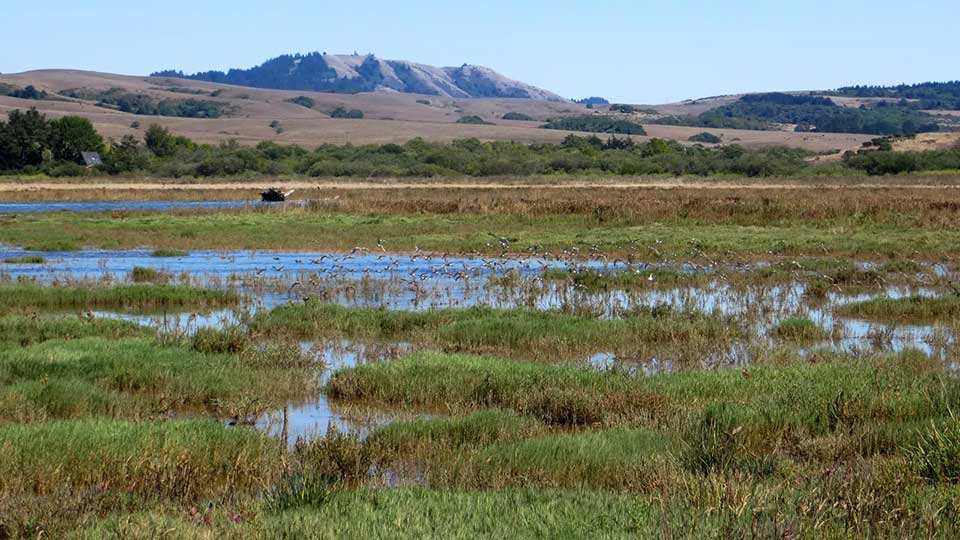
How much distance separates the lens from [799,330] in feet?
63.8

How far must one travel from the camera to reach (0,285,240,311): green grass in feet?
74.0

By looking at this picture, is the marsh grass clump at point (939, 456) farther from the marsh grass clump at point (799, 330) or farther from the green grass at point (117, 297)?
the green grass at point (117, 297)

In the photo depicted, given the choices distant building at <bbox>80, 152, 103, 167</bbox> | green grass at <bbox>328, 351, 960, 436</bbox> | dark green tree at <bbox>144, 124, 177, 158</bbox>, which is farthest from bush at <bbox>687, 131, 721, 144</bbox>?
green grass at <bbox>328, 351, 960, 436</bbox>

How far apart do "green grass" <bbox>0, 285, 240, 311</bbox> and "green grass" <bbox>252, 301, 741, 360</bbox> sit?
10.2 ft

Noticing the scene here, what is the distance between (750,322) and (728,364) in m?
3.98

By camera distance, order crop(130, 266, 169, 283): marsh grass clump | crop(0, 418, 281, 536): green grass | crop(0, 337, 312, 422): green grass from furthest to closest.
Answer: crop(130, 266, 169, 283): marsh grass clump, crop(0, 337, 312, 422): green grass, crop(0, 418, 281, 536): green grass

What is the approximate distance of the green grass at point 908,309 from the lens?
69.9ft

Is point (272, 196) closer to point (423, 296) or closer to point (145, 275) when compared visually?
point (145, 275)

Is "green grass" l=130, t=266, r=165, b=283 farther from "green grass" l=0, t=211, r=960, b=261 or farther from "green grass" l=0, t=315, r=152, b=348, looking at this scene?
"green grass" l=0, t=211, r=960, b=261

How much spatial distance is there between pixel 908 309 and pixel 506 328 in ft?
26.4

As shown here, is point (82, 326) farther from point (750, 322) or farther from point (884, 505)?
point (884, 505)

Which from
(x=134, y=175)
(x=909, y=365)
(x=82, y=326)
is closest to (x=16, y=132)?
(x=134, y=175)

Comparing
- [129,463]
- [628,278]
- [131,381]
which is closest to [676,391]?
[129,463]

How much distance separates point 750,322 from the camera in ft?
67.3
